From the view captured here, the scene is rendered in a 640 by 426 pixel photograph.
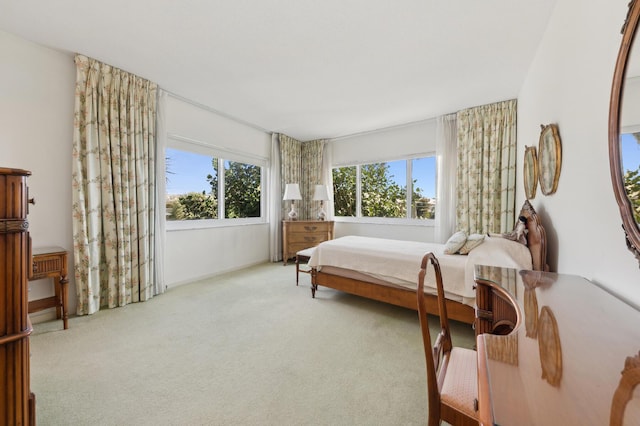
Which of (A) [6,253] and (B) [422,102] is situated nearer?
(A) [6,253]

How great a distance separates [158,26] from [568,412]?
298cm

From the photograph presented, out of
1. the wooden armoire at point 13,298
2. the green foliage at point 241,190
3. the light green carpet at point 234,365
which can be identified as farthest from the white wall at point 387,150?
the wooden armoire at point 13,298

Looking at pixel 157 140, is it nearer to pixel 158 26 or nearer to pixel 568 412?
pixel 158 26

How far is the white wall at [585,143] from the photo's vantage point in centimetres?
106

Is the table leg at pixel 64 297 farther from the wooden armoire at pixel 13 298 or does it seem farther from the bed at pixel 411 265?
the bed at pixel 411 265

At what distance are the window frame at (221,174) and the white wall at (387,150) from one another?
152cm

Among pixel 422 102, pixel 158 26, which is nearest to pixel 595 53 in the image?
pixel 422 102

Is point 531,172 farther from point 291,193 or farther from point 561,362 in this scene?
point 291,193

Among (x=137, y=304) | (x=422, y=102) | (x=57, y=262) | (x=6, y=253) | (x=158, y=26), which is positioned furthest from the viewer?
(x=422, y=102)

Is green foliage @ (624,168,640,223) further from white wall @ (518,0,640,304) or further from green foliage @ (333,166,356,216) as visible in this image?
green foliage @ (333,166,356,216)

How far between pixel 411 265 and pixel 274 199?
10.2 feet

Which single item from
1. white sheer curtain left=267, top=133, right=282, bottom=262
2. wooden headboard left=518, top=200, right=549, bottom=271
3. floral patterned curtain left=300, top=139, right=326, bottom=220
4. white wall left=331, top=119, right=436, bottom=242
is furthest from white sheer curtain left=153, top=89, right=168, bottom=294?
wooden headboard left=518, top=200, right=549, bottom=271

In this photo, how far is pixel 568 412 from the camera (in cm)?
43

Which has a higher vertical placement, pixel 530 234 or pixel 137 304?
pixel 530 234
